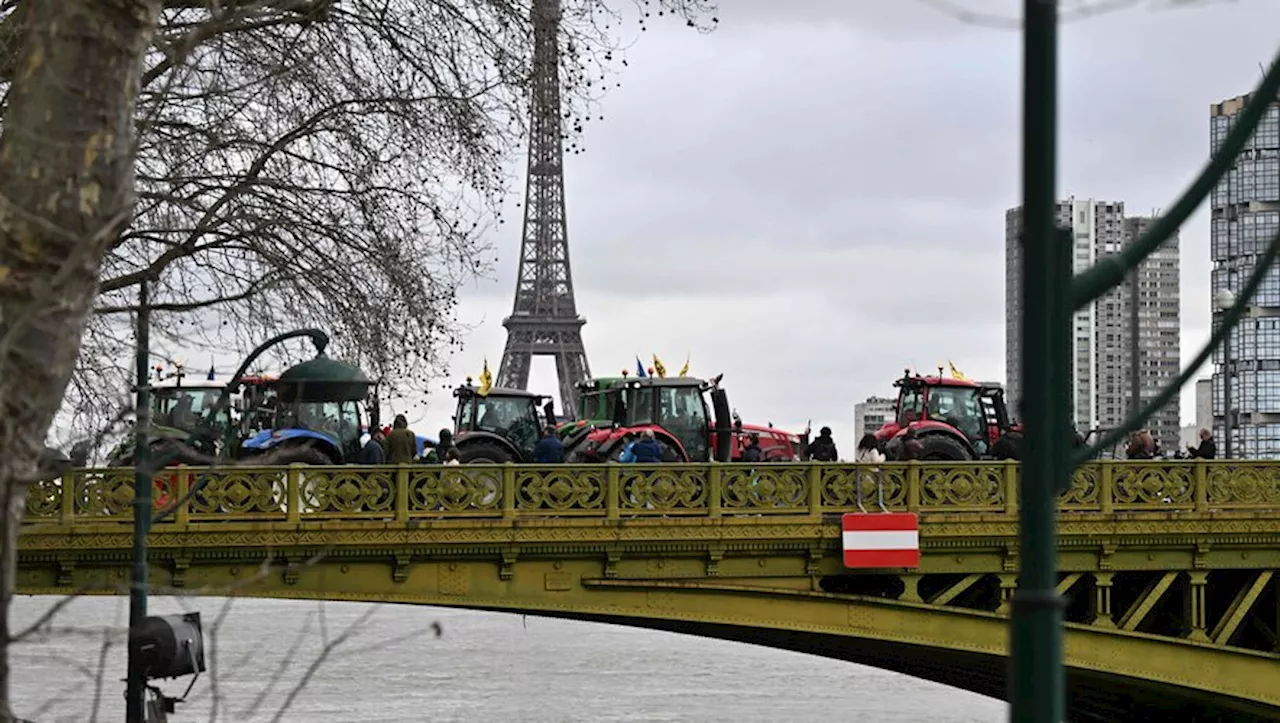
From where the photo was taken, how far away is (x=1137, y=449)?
90.9ft

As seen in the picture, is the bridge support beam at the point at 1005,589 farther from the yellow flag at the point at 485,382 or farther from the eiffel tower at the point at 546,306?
the eiffel tower at the point at 546,306

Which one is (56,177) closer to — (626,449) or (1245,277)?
(626,449)

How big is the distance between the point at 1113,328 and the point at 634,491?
7092cm

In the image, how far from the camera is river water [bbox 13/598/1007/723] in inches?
1918

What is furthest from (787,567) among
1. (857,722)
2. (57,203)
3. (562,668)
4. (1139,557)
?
(562,668)

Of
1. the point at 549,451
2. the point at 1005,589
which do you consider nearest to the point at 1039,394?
the point at 549,451

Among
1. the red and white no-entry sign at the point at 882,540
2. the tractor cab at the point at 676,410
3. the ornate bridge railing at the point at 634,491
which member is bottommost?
the red and white no-entry sign at the point at 882,540

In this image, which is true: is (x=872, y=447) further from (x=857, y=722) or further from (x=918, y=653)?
(x=857, y=722)

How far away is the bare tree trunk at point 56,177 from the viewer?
23.4ft

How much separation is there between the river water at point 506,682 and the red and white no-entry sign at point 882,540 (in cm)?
1726

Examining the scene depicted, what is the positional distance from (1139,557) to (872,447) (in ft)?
10.3

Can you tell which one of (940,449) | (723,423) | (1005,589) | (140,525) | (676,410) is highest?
(676,410)

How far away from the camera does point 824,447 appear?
1111 inches

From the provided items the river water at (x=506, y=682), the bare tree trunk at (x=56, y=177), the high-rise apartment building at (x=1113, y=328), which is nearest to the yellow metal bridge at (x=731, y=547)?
the bare tree trunk at (x=56, y=177)
